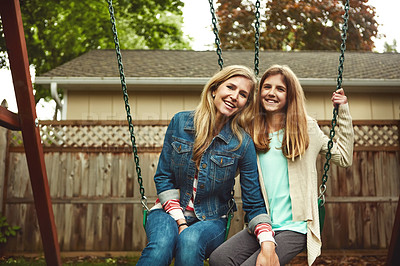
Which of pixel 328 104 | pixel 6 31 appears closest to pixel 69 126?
pixel 6 31

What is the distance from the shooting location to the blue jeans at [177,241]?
6.13 feet

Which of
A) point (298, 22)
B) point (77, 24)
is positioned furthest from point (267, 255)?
point (77, 24)

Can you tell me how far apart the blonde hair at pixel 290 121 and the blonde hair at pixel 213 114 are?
0.23ft

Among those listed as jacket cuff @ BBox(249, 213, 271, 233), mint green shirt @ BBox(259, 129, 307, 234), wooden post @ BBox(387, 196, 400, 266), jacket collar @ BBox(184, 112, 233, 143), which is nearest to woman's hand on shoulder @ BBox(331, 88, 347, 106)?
mint green shirt @ BBox(259, 129, 307, 234)

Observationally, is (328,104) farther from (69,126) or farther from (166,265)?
(166,265)

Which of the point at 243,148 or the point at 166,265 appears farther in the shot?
the point at 243,148

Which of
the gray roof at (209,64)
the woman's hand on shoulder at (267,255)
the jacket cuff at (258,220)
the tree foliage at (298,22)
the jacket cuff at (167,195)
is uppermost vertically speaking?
the tree foliage at (298,22)

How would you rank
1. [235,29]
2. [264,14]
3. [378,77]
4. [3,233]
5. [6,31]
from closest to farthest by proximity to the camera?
[6,31] < [3,233] < [378,77] < [264,14] < [235,29]

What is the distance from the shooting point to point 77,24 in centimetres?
976

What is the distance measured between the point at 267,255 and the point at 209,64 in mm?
5730

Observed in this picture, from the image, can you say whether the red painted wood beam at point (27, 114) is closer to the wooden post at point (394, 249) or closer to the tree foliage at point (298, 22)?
the wooden post at point (394, 249)

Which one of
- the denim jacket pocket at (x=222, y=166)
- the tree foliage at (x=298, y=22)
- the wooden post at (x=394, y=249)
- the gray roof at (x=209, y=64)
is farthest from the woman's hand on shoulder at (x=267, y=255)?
the gray roof at (x=209, y=64)

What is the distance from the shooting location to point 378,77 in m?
6.17

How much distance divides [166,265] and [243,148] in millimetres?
769
